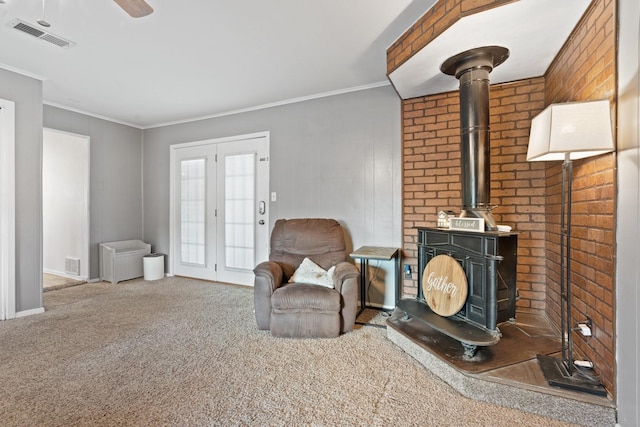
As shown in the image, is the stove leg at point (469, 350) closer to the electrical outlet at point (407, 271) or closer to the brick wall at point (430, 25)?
the electrical outlet at point (407, 271)

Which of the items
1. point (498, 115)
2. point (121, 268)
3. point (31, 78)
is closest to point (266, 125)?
point (31, 78)

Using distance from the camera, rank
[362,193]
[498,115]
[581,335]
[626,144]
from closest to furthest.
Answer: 1. [626,144]
2. [581,335]
3. [498,115]
4. [362,193]

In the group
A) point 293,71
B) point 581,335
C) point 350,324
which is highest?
point 293,71

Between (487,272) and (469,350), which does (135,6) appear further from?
(469,350)

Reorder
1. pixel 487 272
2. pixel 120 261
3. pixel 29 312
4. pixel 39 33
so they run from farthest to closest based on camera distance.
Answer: pixel 120 261
pixel 29 312
pixel 39 33
pixel 487 272

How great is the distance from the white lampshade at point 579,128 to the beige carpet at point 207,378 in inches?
56.8

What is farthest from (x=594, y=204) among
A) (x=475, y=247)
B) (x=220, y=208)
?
(x=220, y=208)

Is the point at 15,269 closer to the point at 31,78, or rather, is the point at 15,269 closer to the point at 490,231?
the point at 31,78

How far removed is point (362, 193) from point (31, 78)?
3.73 meters

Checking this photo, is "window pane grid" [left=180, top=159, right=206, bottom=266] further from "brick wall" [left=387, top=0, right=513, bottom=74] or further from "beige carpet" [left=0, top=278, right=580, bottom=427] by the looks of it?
"brick wall" [left=387, top=0, right=513, bottom=74]

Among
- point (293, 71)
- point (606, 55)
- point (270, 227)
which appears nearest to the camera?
point (606, 55)

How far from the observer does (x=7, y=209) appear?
293cm

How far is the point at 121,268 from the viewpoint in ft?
14.5

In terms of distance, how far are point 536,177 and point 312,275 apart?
7.36 ft
